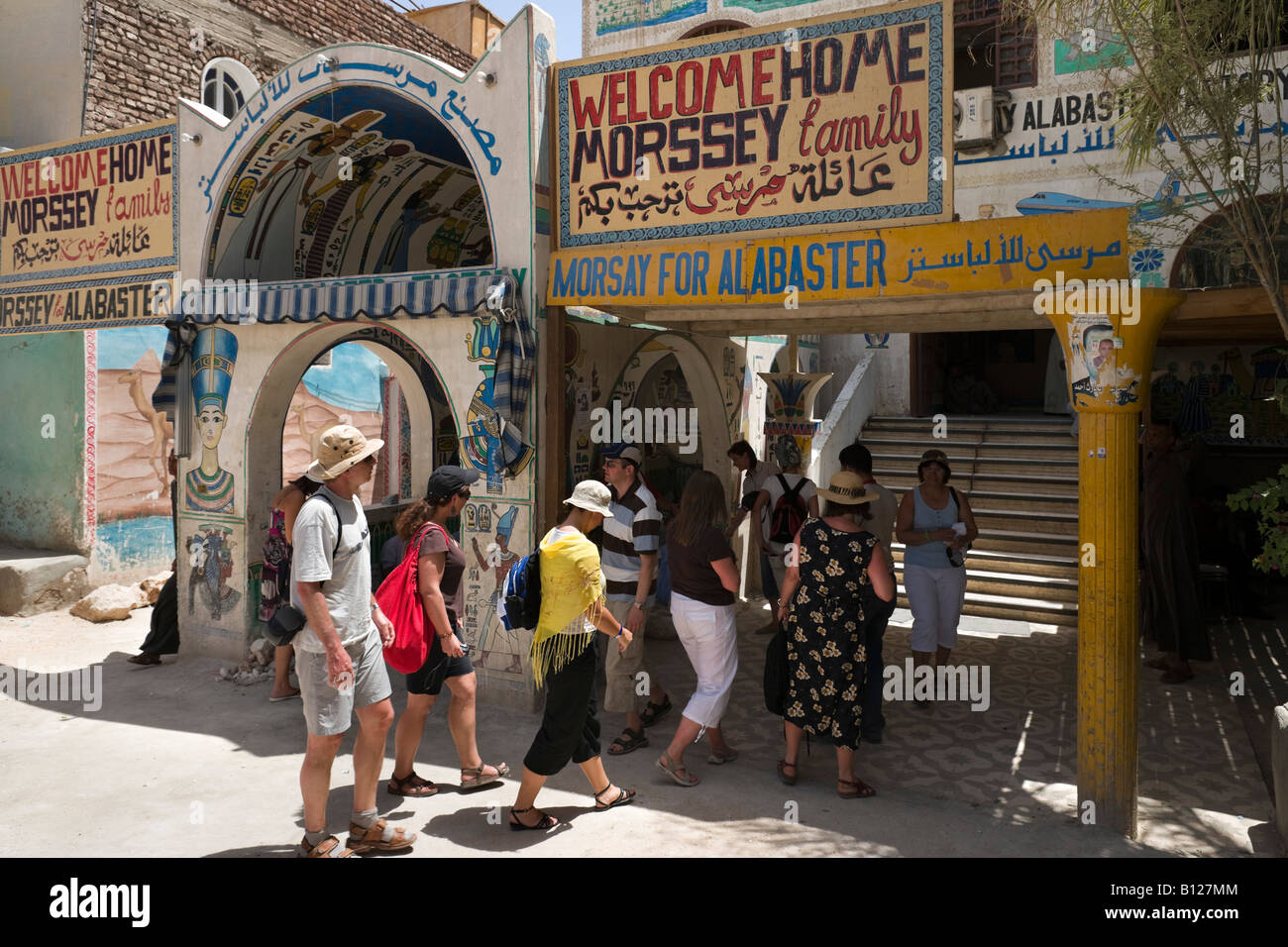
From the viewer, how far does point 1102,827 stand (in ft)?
15.3

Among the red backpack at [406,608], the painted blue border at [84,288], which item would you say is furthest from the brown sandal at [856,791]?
the painted blue border at [84,288]

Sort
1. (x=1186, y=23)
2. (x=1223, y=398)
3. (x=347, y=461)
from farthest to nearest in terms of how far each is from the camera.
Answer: (x=1223, y=398), (x=1186, y=23), (x=347, y=461)

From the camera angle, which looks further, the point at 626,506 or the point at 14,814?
the point at 626,506

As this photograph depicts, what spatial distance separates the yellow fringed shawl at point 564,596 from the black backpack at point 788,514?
3.62 m

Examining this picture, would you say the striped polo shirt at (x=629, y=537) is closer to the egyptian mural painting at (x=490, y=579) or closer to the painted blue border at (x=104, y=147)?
the egyptian mural painting at (x=490, y=579)

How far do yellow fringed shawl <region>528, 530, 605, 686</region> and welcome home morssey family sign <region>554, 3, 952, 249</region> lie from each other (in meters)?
2.66

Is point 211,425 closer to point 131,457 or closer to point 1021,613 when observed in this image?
point 131,457

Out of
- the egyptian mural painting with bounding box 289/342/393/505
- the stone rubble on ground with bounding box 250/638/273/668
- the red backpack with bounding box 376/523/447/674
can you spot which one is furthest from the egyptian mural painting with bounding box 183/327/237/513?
the egyptian mural painting with bounding box 289/342/393/505

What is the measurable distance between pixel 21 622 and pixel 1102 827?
388 inches

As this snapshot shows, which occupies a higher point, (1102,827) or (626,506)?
(626,506)

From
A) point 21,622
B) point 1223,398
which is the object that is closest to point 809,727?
point 21,622

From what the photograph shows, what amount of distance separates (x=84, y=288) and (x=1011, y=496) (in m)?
10.1

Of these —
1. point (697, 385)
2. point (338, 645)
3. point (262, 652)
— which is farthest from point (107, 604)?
point (338, 645)
